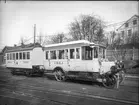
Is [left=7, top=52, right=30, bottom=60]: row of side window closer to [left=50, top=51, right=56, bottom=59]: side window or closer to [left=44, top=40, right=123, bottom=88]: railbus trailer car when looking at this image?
[left=44, top=40, right=123, bottom=88]: railbus trailer car

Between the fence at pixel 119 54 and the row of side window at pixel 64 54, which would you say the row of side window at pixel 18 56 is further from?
the fence at pixel 119 54

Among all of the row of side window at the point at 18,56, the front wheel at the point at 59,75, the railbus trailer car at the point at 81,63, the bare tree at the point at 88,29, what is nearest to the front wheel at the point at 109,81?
the railbus trailer car at the point at 81,63

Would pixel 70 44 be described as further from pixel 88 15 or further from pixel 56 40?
pixel 56 40

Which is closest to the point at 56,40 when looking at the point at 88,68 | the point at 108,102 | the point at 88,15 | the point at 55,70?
the point at 88,15

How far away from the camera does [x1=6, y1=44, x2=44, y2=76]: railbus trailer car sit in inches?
485

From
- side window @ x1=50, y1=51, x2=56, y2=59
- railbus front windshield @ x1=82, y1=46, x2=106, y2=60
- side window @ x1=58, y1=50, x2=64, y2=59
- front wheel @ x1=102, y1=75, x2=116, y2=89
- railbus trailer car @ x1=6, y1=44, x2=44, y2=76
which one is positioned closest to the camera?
front wheel @ x1=102, y1=75, x2=116, y2=89

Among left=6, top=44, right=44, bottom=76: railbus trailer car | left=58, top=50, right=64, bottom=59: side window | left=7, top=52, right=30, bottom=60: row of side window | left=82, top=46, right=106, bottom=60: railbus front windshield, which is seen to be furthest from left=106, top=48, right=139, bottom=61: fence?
left=7, top=52, right=30, bottom=60: row of side window

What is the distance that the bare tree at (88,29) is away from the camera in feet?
66.9

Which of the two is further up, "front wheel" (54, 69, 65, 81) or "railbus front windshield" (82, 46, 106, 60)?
"railbus front windshield" (82, 46, 106, 60)

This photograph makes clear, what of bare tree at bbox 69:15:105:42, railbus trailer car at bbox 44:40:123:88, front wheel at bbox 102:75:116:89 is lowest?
front wheel at bbox 102:75:116:89

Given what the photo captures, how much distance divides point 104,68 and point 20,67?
30.1 ft

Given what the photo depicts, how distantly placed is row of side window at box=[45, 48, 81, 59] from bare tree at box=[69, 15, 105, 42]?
10454mm

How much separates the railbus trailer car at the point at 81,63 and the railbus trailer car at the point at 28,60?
194 cm

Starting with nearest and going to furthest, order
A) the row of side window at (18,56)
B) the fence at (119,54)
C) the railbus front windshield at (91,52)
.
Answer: the railbus front windshield at (91,52), the row of side window at (18,56), the fence at (119,54)
